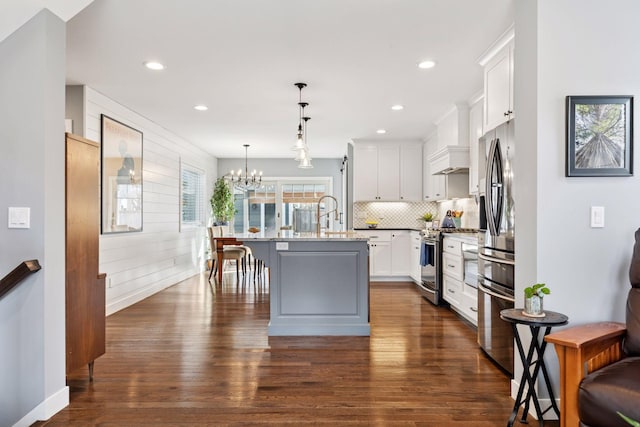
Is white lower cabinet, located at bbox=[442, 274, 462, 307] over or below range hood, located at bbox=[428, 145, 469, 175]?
below

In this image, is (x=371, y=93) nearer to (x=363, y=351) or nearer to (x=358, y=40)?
(x=358, y=40)

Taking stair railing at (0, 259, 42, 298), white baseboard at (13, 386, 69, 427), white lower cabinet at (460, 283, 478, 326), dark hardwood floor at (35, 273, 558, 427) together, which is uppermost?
stair railing at (0, 259, 42, 298)

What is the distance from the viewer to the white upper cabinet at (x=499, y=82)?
306 centimetres

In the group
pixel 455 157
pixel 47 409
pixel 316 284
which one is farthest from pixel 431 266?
pixel 47 409

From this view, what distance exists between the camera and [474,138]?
193 inches

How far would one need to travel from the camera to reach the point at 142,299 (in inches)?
214

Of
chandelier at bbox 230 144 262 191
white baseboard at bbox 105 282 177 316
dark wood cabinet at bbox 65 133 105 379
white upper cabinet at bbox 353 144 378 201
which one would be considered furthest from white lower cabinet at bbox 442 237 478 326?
chandelier at bbox 230 144 262 191

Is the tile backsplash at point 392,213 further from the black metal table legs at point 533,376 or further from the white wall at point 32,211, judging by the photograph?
the white wall at point 32,211

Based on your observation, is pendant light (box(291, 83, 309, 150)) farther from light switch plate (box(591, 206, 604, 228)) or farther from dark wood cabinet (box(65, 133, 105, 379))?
light switch plate (box(591, 206, 604, 228))

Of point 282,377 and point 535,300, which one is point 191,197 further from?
point 535,300

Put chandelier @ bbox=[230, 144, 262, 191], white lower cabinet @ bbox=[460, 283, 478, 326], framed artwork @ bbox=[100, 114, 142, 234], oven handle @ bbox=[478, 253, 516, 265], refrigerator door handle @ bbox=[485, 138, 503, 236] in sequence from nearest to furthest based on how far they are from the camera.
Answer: oven handle @ bbox=[478, 253, 516, 265] < refrigerator door handle @ bbox=[485, 138, 503, 236] < white lower cabinet @ bbox=[460, 283, 478, 326] < framed artwork @ bbox=[100, 114, 142, 234] < chandelier @ bbox=[230, 144, 262, 191]

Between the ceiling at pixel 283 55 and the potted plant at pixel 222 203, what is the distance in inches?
123

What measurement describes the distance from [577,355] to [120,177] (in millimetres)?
4871

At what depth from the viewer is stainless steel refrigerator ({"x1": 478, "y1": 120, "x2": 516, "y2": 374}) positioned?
8.91ft
